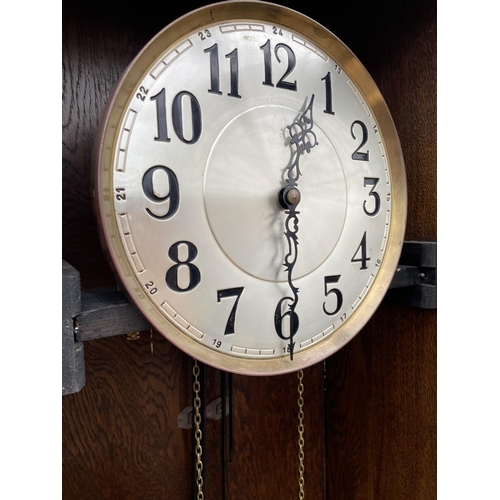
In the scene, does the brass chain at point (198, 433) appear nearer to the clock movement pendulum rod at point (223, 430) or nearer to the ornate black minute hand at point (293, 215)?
the clock movement pendulum rod at point (223, 430)

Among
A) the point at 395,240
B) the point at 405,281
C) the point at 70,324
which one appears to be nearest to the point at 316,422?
the point at 405,281

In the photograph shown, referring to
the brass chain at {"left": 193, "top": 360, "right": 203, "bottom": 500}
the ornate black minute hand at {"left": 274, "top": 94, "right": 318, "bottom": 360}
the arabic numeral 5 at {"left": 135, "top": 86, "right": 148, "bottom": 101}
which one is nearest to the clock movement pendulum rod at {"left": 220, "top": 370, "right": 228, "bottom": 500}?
the brass chain at {"left": 193, "top": 360, "right": 203, "bottom": 500}

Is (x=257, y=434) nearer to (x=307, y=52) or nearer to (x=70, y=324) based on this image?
(x=70, y=324)

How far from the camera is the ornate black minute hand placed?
791 millimetres

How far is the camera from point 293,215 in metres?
0.79

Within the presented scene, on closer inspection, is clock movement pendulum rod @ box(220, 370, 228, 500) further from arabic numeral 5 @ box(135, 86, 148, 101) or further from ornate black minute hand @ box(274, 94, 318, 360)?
arabic numeral 5 @ box(135, 86, 148, 101)

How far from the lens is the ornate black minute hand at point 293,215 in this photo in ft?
2.60

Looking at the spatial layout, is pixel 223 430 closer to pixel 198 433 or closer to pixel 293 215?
pixel 198 433

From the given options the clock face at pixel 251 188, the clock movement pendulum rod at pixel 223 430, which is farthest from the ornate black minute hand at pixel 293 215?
the clock movement pendulum rod at pixel 223 430

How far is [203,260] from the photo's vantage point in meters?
0.73

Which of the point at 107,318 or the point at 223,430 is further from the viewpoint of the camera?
the point at 223,430

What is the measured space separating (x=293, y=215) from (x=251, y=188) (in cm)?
10

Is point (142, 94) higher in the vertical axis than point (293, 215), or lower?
higher

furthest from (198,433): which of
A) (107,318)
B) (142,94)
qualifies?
(142,94)
